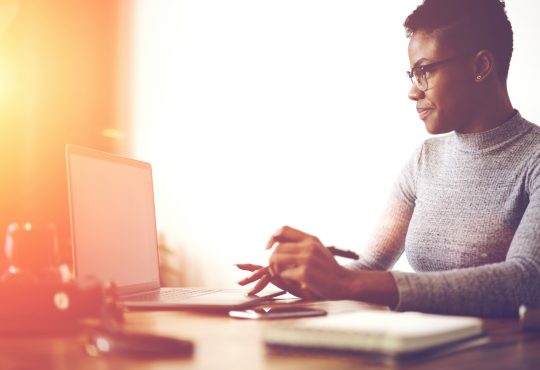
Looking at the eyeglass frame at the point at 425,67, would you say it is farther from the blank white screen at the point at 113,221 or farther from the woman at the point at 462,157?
the blank white screen at the point at 113,221

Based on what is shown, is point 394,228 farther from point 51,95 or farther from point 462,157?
point 51,95

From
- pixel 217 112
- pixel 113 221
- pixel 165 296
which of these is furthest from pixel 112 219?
pixel 217 112

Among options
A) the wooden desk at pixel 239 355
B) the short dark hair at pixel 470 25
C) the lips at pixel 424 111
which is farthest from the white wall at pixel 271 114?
the wooden desk at pixel 239 355

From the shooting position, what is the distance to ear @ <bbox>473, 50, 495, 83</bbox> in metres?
1.54

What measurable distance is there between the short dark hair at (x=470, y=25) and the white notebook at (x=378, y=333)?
920mm

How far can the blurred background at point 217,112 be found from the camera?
8.50 feet

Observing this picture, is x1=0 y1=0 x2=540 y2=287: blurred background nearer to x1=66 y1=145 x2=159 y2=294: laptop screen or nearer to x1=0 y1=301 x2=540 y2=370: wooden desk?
x1=66 y1=145 x2=159 y2=294: laptop screen

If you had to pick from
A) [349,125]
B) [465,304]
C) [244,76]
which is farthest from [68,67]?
[465,304]

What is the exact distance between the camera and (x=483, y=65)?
154 cm

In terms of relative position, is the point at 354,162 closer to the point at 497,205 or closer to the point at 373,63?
the point at 373,63

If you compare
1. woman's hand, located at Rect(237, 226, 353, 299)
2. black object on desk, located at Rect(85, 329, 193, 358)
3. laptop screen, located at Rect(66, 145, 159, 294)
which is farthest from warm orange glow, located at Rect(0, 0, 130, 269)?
black object on desk, located at Rect(85, 329, 193, 358)

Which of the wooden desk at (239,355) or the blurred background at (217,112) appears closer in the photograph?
the wooden desk at (239,355)

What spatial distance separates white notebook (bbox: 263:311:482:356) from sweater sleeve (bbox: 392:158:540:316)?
0.68 ft

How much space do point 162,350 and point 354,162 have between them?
1.98 m
